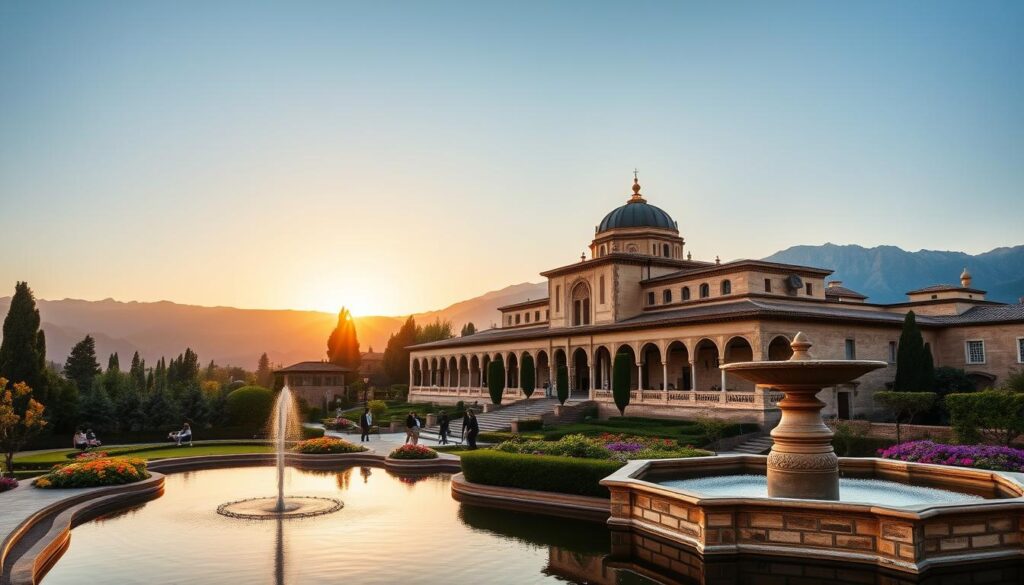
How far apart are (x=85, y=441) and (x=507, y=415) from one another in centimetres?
2140

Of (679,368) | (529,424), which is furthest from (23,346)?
(679,368)

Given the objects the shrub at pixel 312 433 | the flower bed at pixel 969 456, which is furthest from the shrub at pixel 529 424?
the flower bed at pixel 969 456

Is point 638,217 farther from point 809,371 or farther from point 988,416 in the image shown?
point 809,371

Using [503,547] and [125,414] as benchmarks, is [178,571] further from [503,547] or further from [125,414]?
[125,414]

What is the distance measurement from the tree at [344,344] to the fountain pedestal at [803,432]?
Answer: 87.5 m

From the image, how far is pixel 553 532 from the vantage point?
46.5 feet

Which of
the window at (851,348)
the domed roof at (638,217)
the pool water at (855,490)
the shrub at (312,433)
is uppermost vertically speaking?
the domed roof at (638,217)

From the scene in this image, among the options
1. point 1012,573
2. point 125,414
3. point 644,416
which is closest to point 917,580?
point 1012,573

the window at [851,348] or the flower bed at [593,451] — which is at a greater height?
the window at [851,348]

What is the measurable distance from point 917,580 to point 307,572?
8.58 meters

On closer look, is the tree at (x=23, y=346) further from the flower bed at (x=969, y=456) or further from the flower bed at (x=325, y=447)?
the flower bed at (x=969, y=456)

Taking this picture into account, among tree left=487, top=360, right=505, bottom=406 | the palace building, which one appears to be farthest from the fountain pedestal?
tree left=487, top=360, right=505, bottom=406

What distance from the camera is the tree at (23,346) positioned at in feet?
123

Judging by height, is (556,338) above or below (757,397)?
above
